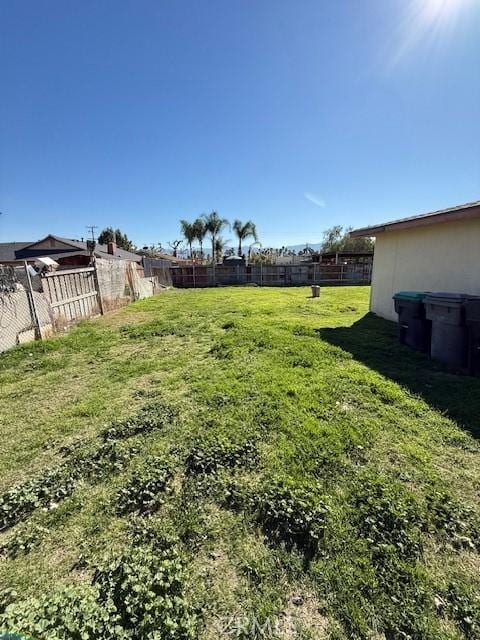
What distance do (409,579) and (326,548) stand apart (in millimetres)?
431

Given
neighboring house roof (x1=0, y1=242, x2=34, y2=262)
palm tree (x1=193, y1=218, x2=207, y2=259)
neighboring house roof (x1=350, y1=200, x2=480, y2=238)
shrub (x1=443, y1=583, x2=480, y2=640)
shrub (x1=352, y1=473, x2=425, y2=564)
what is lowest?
shrub (x1=443, y1=583, x2=480, y2=640)

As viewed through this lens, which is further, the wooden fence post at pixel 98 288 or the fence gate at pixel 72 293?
the wooden fence post at pixel 98 288

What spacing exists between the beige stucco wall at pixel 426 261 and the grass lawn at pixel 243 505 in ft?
7.40

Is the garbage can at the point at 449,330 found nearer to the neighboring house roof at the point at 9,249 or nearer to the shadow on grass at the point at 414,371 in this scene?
the shadow on grass at the point at 414,371

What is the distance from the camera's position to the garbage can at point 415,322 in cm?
533

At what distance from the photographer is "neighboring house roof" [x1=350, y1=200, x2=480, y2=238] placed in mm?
4721

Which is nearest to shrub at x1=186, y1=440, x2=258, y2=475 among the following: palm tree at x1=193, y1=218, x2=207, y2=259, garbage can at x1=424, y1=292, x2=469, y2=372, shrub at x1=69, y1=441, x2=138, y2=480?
shrub at x1=69, y1=441, x2=138, y2=480

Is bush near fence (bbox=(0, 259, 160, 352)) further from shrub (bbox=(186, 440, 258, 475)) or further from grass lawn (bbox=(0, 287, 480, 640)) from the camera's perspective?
shrub (bbox=(186, 440, 258, 475))

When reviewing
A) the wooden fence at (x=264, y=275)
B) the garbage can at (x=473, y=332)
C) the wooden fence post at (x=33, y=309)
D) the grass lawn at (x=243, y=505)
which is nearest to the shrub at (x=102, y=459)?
the grass lawn at (x=243, y=505)

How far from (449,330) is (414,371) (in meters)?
0.85

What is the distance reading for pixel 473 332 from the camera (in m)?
4.21

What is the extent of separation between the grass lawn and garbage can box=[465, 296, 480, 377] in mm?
320

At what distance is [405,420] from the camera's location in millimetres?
3160

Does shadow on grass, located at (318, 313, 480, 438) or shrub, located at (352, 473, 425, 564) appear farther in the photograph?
shadow on grass, located at (318, 313, 480, 438)
